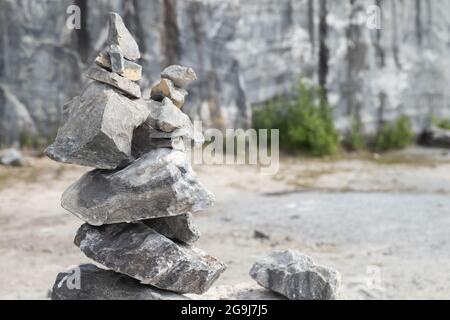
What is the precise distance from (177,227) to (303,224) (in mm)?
5025

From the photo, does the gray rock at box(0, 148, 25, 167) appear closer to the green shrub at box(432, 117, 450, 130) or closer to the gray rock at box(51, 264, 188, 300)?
the gray rock at box(51, 264, 188, 300)

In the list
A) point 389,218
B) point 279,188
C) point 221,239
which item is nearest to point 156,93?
point 221,239

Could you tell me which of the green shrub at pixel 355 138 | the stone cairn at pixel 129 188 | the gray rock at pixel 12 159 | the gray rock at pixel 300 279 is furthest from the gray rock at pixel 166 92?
the green shrub at pixel 355 138

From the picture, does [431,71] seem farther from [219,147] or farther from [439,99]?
[219,147]

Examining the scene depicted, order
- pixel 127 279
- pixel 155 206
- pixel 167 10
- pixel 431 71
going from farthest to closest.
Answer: pixel 431 71 → pixel 167 10 → pixel 127 279 → pixel 155 206

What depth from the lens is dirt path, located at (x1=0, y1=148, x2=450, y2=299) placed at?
839cm

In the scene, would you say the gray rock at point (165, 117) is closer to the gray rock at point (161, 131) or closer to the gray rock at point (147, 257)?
the gray rock at point (161, 131)

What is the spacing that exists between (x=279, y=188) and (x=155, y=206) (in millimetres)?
8458

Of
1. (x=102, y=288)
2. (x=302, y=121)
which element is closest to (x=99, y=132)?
(x=102, y=288)

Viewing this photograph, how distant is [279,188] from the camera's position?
14.0 m

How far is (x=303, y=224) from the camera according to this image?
10.9 m

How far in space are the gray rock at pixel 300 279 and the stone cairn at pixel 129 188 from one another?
777 mm

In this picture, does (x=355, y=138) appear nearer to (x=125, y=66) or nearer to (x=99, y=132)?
(x=125, y=66)

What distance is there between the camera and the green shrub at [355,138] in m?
19.8
